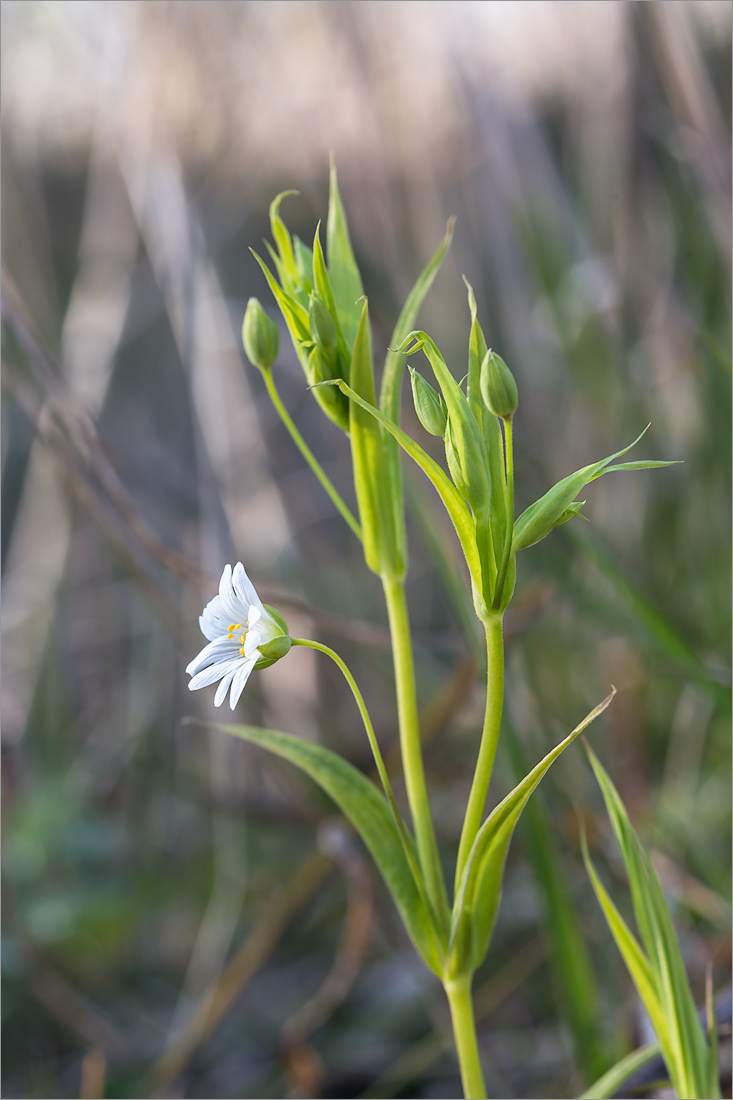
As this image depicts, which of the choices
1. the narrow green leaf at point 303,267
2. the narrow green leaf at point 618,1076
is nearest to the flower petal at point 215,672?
the narrow green leaf at point 303,267

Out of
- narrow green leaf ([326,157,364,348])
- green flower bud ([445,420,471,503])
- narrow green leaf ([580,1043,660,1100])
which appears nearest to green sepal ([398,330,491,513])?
green flower bud ([445,420,471,503])

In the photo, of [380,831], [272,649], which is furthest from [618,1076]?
[272,649]

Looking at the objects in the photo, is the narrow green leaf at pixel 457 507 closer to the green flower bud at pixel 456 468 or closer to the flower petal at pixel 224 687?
the green flower bud at pixel 456 468

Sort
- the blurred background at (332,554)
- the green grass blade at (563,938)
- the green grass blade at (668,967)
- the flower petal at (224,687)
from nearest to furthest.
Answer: the flower petal at (224,687) < the green grass blade at (668,967) < the green grass blade at (563,938) < the blurred background at (332,554)

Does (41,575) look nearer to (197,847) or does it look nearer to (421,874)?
(197,847)

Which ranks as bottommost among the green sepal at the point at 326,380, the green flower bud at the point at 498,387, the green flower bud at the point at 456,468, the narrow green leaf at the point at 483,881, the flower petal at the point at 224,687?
the narrow green leaf at the point at 483,881

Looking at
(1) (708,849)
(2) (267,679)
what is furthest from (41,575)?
(1) (708,849)

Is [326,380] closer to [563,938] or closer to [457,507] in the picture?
[457,507]
